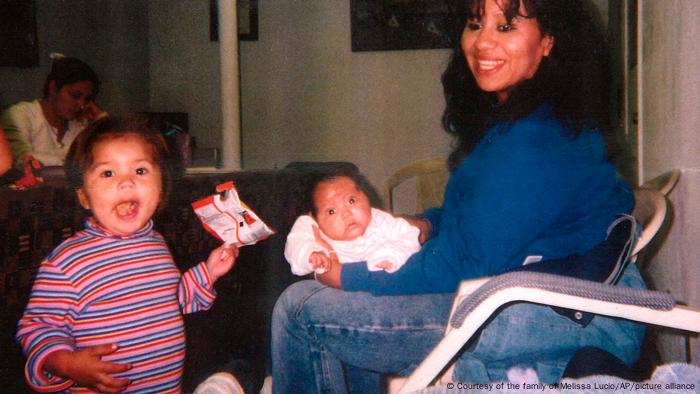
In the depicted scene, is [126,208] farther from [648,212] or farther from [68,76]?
[68,76]

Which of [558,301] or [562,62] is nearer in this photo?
[558,301]

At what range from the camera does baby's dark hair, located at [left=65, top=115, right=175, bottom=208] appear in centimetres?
56

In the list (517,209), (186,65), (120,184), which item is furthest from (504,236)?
(186,65)

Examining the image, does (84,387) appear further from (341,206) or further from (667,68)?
(667,68)

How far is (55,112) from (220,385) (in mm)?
883

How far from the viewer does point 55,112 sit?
1181 millimetres

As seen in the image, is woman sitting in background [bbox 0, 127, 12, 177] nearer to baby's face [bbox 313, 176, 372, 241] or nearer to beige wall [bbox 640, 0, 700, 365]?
baby's face [bbox 313, 176, 372, 241]

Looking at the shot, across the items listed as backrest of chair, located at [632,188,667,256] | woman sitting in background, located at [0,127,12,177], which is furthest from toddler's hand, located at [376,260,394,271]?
woman sitting in background, located at [0,127,12,177]

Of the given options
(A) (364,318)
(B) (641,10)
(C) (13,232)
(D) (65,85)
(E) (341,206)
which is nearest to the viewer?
(C) (13,232)

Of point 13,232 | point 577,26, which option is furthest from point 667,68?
point 13,232

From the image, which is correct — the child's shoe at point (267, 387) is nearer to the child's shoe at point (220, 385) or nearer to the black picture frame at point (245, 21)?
the child's shoe at point (220, 385)

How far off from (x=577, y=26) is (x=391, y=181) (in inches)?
27.1

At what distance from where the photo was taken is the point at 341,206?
2.54ft

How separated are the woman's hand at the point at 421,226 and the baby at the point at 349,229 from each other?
0.08ft
